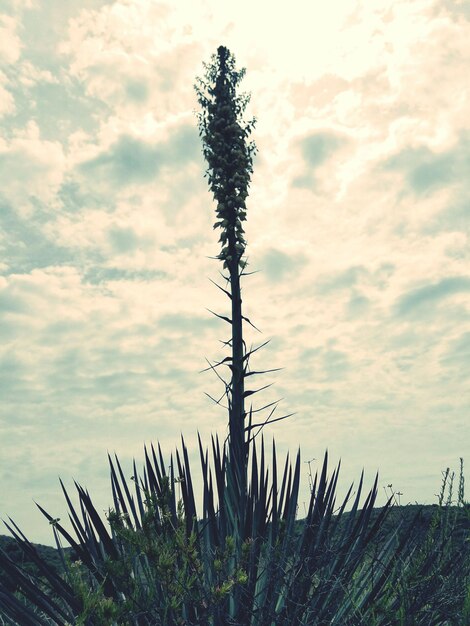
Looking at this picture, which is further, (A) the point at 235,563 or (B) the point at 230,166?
(B) the point at 230,166

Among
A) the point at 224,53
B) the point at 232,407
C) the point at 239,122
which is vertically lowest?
the point at 232,407

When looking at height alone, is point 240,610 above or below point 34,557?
below

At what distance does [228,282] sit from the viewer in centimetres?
615

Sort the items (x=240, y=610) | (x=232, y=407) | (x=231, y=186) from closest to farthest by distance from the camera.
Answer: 1. (x=240, y=610)
2. (x=232, y=407)
3. (x=231, y=186)

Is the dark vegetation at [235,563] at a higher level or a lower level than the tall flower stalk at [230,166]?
lower

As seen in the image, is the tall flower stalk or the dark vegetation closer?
the dark vegetation

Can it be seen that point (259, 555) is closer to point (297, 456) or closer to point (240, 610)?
point (240, 610)

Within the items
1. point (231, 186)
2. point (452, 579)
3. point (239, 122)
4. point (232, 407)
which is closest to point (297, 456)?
point (232, 407)

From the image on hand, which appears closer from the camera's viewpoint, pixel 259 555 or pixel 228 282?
pixel 259 555

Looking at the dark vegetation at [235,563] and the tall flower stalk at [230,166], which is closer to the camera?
the dark vegetation at [235,563]

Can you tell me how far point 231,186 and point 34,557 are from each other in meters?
4.07

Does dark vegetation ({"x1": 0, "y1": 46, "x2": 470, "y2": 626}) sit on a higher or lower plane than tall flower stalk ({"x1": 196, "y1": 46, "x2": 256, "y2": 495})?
lower

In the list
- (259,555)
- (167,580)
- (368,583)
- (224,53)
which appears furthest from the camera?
(224,53)

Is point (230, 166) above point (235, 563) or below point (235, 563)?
above
